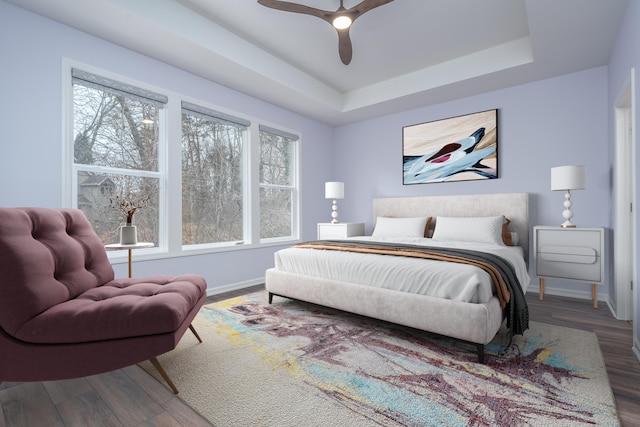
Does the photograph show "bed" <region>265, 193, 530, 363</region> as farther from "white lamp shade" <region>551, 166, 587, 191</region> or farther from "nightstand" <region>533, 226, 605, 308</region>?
"white lamp shade" <region>551, 166, 587, 191</region>

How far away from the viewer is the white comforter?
1.97 metres

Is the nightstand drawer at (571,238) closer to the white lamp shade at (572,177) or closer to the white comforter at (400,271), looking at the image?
the white lamp shade at (572,177)

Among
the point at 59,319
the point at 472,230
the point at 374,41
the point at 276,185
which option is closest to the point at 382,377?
the point at 59,319

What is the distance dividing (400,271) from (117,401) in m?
1.82

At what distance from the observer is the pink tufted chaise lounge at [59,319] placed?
1.38 meters

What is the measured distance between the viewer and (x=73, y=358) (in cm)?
140

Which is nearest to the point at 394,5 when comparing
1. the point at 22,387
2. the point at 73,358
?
the point at 73,358

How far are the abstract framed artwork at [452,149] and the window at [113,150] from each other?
329cm

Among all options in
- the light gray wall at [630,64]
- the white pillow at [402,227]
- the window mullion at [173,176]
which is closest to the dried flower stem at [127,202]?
the window mullion at [173,176]

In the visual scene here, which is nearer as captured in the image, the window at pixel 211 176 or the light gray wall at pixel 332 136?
the light gray wall at pixel 332 136

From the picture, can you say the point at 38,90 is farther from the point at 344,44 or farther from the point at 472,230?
the point at 472,230

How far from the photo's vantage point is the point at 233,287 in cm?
383

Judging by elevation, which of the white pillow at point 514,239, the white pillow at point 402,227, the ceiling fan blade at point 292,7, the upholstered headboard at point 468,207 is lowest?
the white pillow at point 514,239

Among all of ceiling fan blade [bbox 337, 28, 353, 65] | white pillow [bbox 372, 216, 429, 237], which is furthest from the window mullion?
white pillow [bbox 372, 216, 429, 237]
